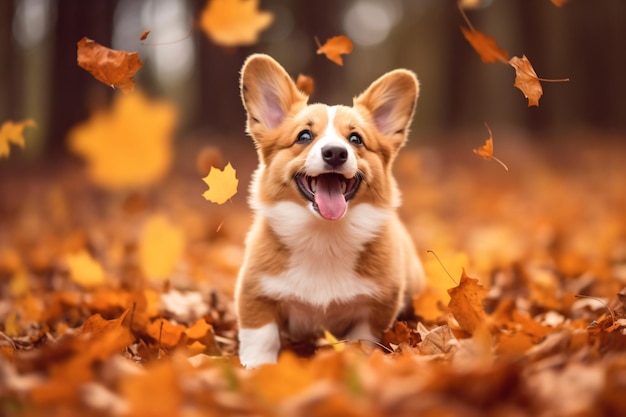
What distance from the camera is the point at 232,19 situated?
3006mm

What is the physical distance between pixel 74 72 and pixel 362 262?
371 inches

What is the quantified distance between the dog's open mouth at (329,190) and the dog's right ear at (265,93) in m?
0.41

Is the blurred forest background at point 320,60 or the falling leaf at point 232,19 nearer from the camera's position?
the falling leaf at point 232,19

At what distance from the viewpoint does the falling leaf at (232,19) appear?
294 centimetres

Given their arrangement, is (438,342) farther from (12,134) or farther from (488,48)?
(12,134)

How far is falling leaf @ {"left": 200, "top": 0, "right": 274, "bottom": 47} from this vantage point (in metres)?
2.94

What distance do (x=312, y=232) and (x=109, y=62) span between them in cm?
116

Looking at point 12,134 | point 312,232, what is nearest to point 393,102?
point 312,232

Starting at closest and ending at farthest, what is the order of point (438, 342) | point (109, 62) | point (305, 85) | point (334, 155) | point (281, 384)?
point (281, 384) → point (438, 342) → point (334, 155) → point (109, 62) → point (305, 85)

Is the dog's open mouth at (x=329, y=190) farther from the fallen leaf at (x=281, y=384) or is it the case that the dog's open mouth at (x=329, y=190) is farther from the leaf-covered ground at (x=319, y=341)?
the fallen leaf at (x=281, y=384)

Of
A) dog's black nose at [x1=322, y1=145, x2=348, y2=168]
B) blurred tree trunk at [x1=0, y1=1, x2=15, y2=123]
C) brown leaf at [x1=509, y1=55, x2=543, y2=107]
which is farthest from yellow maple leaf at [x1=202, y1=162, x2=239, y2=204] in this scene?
Answer: blurred tree trunk at [x1=0, y1=1, x2=15, y2=123]

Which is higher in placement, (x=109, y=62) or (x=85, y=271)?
(x=109, y=62)

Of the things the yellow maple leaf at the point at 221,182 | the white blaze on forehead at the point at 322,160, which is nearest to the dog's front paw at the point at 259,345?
the yellow maple leaf at the point at 221,182

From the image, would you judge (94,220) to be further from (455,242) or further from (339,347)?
(339,347)
